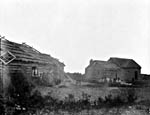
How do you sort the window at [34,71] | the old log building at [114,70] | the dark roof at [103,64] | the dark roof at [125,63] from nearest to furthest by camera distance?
the window at [34,71] < the old log building at [114,70] < the dark roof at [103,64] < the dark roof at [125,63]

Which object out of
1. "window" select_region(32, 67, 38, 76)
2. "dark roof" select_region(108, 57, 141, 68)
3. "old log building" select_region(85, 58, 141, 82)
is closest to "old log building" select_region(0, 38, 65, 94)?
"window" select_region(32, 67, 38, 76)

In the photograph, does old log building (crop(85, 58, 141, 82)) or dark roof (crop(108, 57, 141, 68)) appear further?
dark roof (crop(108, 57, 141, 68))

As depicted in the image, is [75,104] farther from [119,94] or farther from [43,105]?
[119,94]

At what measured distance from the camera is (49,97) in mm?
14055

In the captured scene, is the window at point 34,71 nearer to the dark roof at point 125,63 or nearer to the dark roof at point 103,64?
the dark roof at point 103,64

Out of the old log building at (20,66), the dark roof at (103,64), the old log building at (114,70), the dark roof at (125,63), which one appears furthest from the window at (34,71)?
the dark roof at (125,63)

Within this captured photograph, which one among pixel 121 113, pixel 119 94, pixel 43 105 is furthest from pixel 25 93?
pixel 119 94

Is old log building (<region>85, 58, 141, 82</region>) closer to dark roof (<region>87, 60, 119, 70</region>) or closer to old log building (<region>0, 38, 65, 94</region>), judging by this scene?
dark roof (<region>87, 60, 119, 70</region>)

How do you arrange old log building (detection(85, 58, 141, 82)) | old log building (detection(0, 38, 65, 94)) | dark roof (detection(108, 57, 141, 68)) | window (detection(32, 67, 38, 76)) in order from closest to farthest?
old log building (detection(0, 38, 65, 94)), window (detection(32, 67, 38, 76)), old log building (detection(85, 58, 141, 82)), dark roof (detection(108, 57, 141, 68))

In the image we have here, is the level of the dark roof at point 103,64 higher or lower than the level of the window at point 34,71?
higher

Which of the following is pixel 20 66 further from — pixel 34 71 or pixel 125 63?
pixel 125 63

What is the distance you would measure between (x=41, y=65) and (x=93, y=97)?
9.00 m

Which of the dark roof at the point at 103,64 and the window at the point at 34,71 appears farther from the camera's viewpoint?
the dark roof at the point at 103,64

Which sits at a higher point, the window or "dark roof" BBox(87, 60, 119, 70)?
"dark roof" BBox(87, 60, 119, 70)
